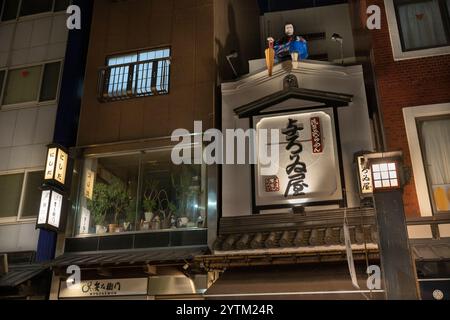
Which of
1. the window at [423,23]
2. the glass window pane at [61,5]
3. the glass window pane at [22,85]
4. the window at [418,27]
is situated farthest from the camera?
the glass window pane at [61,5]

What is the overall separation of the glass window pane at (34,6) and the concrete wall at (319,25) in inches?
370

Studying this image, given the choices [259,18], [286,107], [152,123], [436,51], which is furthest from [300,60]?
[259,18]

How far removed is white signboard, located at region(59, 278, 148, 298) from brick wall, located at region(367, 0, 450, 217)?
26.0 feet

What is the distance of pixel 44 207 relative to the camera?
1326cm

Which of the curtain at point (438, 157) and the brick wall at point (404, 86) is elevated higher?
the brick wall at point (404, 86)

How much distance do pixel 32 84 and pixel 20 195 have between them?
4440 mm

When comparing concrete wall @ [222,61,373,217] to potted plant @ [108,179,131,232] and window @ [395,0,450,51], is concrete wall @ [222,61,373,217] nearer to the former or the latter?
window @ [395,0,450,51]

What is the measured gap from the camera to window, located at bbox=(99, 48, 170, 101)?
1502cm

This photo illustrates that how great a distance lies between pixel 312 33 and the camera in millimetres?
20047

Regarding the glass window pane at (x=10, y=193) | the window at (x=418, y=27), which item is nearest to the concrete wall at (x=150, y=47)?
the glass window pane at (x=10, y=193)

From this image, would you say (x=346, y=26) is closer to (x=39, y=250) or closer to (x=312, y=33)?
(x=312, y=33)

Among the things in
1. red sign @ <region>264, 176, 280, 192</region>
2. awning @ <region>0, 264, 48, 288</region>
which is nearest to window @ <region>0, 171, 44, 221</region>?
awning @ <region>0, 264, 48, 288</region>

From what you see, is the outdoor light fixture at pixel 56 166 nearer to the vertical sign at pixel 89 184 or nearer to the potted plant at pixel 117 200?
the vertical sign at pixel 89 184

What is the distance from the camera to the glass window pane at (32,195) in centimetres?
1515
